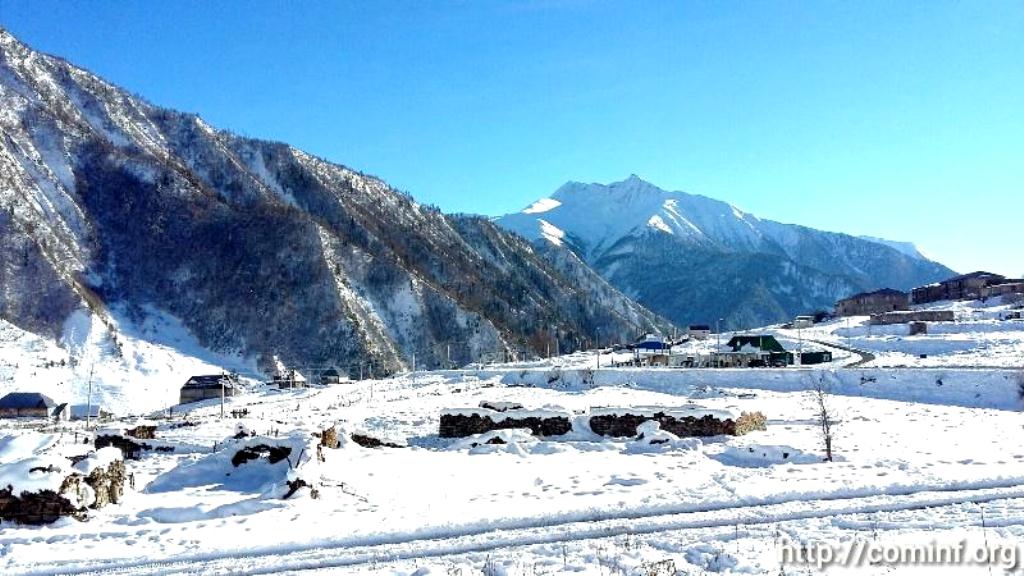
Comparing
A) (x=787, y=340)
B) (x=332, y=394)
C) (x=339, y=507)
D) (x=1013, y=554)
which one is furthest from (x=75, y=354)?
(x=1013, y=554)

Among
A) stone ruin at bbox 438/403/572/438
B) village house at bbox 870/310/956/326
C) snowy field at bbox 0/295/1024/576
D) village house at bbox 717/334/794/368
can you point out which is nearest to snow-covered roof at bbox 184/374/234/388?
snowy field at bbox 0/295/1024/576

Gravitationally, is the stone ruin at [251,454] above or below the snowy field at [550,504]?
above

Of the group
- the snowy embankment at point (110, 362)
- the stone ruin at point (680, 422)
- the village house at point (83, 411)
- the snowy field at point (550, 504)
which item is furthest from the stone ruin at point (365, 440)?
the snowy embankment at point (110, 362)

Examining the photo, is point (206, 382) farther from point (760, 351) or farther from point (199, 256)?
point (760, 351)

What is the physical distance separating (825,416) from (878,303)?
106 meters

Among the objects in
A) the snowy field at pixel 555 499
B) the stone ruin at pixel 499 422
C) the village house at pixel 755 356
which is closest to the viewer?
the snowy field at pixel 555 499

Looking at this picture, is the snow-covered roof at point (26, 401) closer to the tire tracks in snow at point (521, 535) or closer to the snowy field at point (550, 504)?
the snowy field at point (550, 504)

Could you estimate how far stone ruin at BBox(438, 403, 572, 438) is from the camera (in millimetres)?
30078

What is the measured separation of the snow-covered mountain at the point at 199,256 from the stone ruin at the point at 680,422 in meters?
90.1

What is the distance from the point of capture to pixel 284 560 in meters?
12.8

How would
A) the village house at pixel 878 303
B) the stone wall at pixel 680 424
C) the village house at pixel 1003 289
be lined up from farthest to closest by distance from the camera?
the village house at pixel 878 303, the village house at pixel 1003 289, the stone wall at pixel 680 424

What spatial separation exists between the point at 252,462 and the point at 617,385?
3435cm

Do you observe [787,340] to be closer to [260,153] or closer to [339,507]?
[339,507]

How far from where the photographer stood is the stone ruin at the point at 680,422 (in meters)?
28.0
